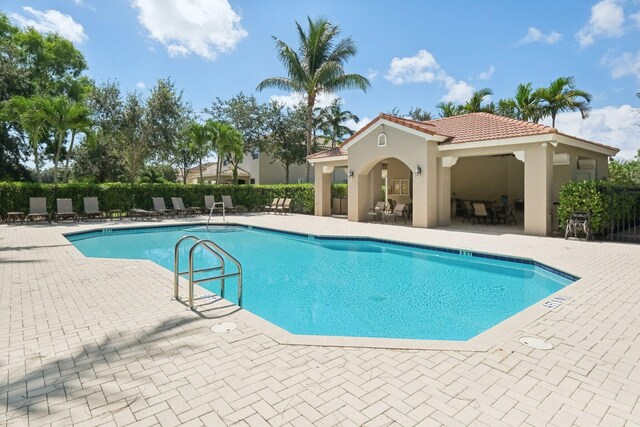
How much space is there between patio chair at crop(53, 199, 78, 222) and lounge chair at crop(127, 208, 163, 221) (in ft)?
9.18

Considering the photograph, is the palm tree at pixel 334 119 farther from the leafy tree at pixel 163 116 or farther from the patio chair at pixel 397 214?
the patio chair at pixel 397 214

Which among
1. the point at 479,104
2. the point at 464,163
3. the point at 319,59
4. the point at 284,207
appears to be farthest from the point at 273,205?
the point at 479,104

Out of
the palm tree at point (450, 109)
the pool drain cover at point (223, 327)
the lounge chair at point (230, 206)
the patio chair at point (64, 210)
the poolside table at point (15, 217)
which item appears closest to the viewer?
the pool drain cover at point (223, 327)

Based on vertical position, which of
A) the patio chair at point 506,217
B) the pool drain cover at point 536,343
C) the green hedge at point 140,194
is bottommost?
the pool drain cover at point 536,343

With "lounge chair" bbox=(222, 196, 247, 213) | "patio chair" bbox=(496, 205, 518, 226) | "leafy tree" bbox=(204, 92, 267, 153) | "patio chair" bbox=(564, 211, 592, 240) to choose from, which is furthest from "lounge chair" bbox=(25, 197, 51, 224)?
"patio chair" bbox=(564, 211, 592, 240)

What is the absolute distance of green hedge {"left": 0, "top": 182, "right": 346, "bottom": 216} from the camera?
18953 millimetres

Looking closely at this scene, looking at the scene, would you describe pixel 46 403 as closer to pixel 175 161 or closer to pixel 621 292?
pixel 621 292

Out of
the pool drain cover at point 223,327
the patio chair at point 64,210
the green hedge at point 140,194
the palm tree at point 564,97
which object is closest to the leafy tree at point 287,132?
the green hedge at point 140,194

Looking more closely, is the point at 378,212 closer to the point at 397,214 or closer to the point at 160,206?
the point at 397,214

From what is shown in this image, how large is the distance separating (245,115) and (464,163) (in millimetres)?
22360

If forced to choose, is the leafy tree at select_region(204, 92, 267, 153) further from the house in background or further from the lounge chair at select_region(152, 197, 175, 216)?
the lounge chair at select_region(152, 197, 175, 216)

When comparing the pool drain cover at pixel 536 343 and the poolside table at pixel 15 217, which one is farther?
the poolside table at pixel 15 217

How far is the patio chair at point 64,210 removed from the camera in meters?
19.4

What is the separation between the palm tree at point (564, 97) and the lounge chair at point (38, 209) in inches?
1277
